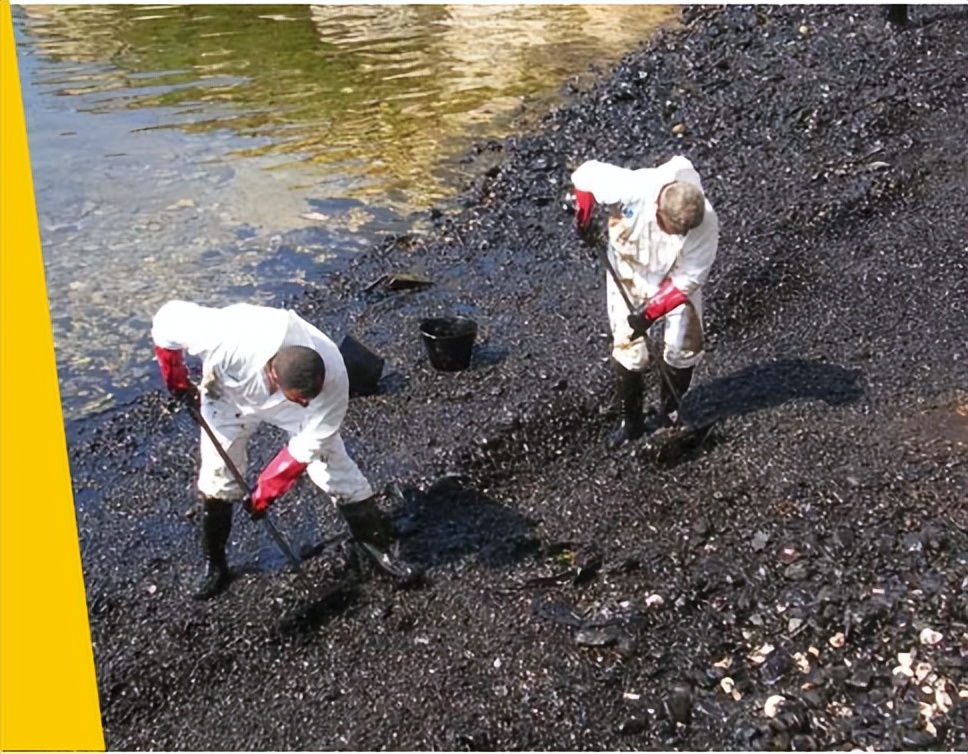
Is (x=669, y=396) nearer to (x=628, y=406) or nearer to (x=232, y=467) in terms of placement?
(x=628, y=406)

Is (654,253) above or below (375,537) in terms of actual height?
above

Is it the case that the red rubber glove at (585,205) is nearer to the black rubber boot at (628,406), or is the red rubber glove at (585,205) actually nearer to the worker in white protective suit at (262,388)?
the black rubber boot at (628,406)

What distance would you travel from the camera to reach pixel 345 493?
517cm

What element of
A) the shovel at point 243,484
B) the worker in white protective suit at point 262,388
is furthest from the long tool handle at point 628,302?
the shovel at point 243,484

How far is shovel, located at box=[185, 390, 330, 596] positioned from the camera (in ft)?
16.3

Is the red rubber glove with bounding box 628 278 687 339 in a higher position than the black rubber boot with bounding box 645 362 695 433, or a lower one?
higher

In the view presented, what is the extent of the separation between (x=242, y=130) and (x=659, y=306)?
9402 mm

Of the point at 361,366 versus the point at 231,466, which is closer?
the point at 231,466

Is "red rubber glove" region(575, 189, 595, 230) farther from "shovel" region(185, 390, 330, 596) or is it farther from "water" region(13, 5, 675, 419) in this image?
"water" region(13, 5, 675, 419)

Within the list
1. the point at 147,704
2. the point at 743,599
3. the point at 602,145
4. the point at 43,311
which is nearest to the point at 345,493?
the point at 147,704

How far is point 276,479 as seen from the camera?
4.81m

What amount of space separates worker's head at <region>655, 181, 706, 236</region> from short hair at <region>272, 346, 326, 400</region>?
2139mm

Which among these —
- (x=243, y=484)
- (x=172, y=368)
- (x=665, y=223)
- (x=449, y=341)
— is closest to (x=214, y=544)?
(x=243, y=484)

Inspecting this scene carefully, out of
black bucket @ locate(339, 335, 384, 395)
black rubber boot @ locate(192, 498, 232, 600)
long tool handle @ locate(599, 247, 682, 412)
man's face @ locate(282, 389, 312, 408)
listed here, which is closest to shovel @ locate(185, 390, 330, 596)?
black rubber boot @ locate(192, 498, 232, 600)
